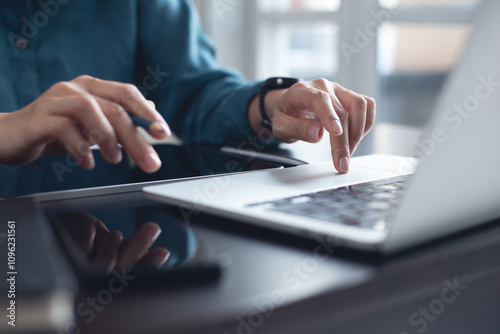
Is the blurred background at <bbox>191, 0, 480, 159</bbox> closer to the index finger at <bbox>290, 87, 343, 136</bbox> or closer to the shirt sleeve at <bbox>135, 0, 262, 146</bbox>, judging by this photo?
the shirt sleeve at <bbox>135, 0, 262, 146</bbox>

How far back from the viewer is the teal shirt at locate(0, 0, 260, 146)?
3.57ft

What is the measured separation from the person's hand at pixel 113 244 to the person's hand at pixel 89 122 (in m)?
0.10

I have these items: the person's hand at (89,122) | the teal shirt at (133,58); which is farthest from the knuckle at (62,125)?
the teal shirt at (133,58)

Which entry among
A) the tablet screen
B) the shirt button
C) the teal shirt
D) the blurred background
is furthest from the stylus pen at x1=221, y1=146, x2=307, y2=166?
the blurred background

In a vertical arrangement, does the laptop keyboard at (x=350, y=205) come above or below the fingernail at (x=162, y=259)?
below

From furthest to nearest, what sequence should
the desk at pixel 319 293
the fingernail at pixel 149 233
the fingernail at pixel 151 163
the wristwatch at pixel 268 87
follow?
the wristwatch at pixel 268 87, the fingernail at pixel 151 163, the fingernail at pixel 149 233, the desk at pixel 319 293

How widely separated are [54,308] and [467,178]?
261 millimetres

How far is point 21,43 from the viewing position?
1.12 metres

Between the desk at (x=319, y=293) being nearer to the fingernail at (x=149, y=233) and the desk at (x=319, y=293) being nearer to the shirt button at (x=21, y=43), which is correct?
the fingernail at (x=149, y=233)

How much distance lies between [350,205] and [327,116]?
23cm

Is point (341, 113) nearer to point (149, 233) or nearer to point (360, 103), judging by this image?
point (360, 103)

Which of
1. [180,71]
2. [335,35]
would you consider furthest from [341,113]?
[335,35]

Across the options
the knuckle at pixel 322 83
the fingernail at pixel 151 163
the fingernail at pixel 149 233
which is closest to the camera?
the fingernail at pixel 149 233

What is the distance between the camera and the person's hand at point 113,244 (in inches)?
12.8
